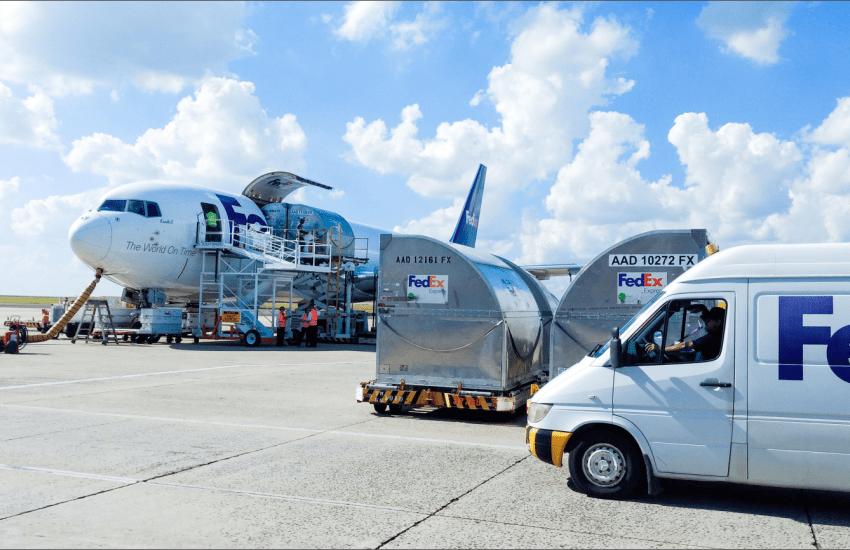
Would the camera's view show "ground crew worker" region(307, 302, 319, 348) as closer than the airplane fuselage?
No

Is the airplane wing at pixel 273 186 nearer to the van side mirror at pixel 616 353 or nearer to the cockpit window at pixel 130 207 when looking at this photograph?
the cockpit window at pixel 130 207

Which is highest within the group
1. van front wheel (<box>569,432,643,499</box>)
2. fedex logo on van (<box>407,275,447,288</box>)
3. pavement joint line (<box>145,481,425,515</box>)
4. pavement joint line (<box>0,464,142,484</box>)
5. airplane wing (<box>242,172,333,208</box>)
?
airplane wing (<box>242,172,333,208</box>)

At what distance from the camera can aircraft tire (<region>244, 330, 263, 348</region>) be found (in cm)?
2588

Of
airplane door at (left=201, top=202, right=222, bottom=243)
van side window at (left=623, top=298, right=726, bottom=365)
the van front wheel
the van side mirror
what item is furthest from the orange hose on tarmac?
van side window at (left=623, top=298, right=726, bottom=365)

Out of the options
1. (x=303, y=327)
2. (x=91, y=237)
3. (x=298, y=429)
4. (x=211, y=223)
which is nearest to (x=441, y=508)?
(x=298, y=429)

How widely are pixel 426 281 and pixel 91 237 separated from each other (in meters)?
15.9

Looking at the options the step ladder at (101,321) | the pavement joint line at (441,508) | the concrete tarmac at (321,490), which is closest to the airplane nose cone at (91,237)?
the step ladder at (101,321)

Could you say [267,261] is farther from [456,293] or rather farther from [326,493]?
[326,493]

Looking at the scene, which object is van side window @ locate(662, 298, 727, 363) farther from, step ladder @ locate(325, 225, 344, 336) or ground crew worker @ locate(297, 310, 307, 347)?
step ladder @ locate(325, 225, 344, 336)

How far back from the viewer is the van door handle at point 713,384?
6.07 m

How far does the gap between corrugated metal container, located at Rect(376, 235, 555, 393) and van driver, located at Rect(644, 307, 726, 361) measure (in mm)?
4140

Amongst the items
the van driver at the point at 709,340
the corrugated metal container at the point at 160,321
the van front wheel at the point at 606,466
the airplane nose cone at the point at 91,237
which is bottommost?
the van front wheel at the point at 606,466

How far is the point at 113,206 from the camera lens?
77.3 ft

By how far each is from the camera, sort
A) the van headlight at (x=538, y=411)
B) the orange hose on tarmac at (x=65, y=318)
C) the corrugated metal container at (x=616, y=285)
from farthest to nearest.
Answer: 1. the orange hose on tarmac at (x=65, y=318)
2. the corrugated metal container at (x=616, y=285)
3. the van headlight at (x=538, y=411)
